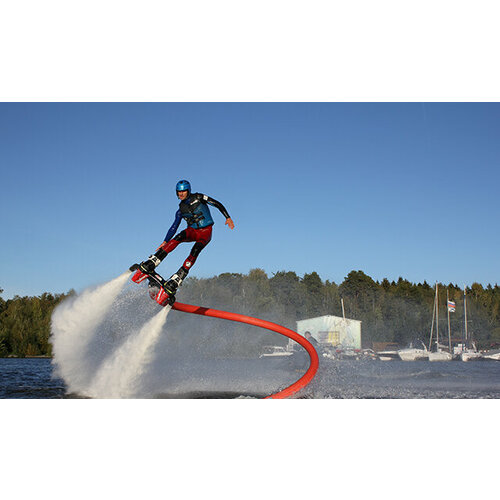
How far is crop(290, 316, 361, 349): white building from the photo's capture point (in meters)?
24.0

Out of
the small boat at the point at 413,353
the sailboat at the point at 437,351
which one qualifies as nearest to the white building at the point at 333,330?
the small boat at the point at 413,353

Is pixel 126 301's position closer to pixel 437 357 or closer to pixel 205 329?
pixel 205 329

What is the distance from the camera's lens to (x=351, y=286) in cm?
3562

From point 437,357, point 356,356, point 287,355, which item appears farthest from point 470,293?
point 287,355

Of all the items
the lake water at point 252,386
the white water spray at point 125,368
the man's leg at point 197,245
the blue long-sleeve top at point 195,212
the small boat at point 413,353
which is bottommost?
the small boat at point 413,353

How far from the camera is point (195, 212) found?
791cm

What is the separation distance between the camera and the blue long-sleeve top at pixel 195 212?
7895mm

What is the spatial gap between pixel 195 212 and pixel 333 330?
18.3m

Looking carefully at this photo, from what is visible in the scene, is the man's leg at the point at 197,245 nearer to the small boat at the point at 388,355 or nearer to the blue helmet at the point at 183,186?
the blue helmet at the point at 183,186

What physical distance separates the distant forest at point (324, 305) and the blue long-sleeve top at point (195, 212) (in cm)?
1198

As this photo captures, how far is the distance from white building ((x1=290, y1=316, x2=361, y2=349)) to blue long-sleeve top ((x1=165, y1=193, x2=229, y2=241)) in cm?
1561

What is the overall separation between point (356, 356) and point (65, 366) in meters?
18.3

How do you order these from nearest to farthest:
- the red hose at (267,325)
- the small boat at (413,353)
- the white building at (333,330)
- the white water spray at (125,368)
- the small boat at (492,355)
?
the red hose at (267,325) → the white water spray at (125,368) → the white building at (333,330) → the small boat at (413,353) → the small boat at (492,355)

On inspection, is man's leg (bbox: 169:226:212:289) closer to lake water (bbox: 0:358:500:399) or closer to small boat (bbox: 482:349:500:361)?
lake water (bbox: 0:358:500:399)
